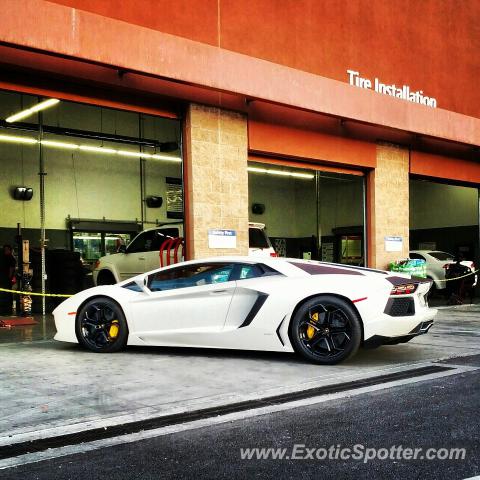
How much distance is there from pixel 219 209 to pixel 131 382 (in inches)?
242

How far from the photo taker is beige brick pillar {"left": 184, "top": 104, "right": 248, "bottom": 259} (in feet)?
37.8

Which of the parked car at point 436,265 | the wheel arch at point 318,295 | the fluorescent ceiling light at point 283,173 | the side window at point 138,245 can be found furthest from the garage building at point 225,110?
the wheel arch at point 318,295

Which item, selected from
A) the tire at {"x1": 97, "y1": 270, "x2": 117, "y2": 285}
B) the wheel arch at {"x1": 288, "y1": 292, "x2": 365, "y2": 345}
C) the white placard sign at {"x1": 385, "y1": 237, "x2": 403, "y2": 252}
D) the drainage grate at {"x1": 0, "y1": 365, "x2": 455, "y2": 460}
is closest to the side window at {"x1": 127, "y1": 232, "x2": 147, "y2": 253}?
the tire at {"x1": 97, "y1": 270, "x2": 117, "y2": 285}

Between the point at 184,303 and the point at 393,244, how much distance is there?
29.4 feet

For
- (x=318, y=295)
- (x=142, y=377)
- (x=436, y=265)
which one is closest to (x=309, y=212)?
(x=436, y=265)

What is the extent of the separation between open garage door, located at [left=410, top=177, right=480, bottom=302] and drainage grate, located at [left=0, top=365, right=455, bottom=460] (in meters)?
16.7

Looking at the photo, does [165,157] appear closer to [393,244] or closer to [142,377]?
[393,244]

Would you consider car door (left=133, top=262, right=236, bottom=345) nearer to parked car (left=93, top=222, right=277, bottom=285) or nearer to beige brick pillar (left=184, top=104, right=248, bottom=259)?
beige brick pillar (left=184, top=104, right=248, bottom=259)

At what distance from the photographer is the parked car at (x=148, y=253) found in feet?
43.9

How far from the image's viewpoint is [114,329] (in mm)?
7816

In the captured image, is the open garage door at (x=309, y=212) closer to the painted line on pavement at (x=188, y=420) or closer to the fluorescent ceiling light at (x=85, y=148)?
the fluorescent ceiling light at (x=85, y=148)

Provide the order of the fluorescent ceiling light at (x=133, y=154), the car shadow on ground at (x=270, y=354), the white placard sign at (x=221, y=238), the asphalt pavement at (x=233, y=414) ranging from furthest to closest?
1. the fluorescent ceiling light at (x=133, y=154)
2. the white placard sign at (x=221, y=238)
3. the car shadow on ground at (x=270, y=354)
4. the asphalt pavement at (x=233, y=414)

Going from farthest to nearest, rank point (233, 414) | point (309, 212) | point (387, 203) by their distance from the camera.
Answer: point (309, 212)
point (387, 203)
point (233, 414)

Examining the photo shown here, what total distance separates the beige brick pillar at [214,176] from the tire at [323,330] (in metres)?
4.88
